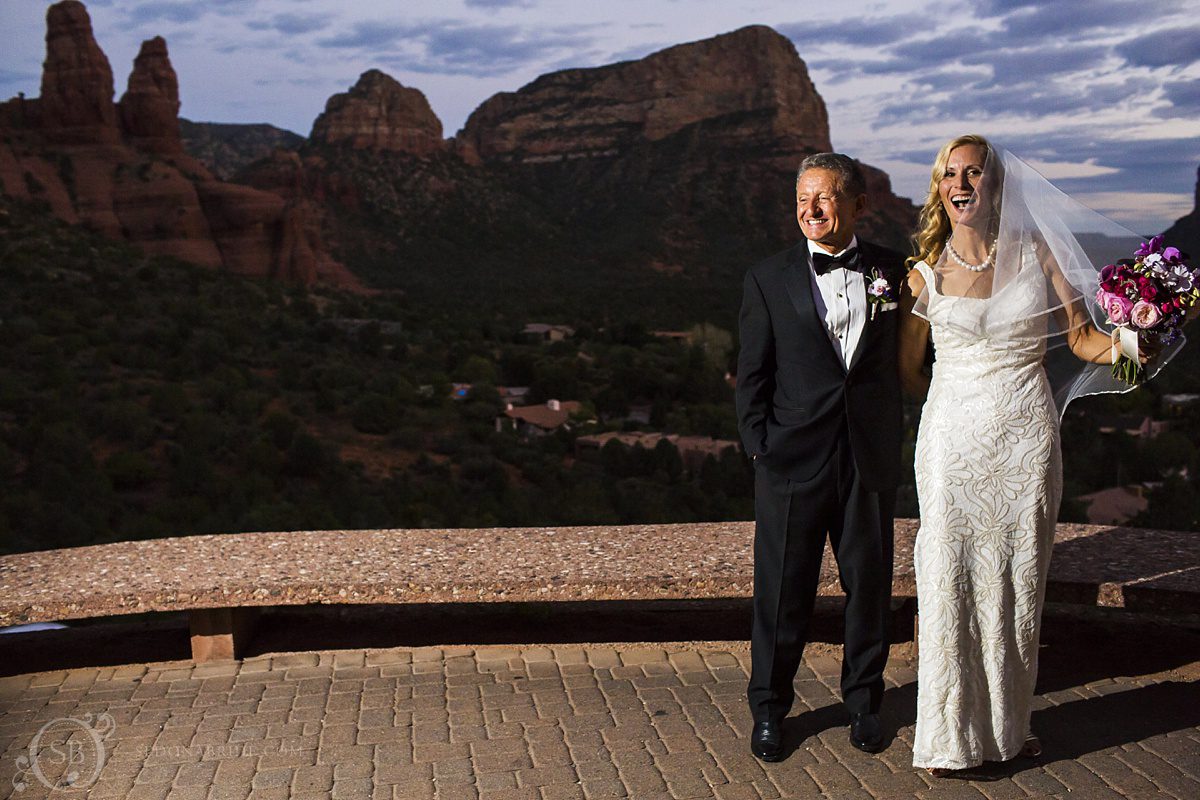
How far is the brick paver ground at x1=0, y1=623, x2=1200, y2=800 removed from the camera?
11.9 feet

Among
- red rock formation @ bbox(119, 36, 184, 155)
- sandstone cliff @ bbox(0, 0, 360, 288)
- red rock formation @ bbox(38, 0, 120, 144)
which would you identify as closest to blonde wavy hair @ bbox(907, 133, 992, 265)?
sandstone cliff @ bbox(0, 0, 360, 288)

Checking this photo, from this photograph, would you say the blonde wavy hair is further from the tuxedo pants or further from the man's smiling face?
the tuxedo pants

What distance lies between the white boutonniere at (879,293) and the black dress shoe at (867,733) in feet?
4.69

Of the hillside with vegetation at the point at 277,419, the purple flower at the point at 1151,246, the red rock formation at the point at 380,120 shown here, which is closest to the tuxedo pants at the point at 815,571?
the purple flower at the point at 1151,246

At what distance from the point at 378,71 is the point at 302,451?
256 ft

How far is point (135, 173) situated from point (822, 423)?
52.1 meters

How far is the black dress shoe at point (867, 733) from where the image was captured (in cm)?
382

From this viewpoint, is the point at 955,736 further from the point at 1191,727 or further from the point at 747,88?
the point at 747,88

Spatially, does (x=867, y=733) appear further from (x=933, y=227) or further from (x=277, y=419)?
(x=277, y=419)

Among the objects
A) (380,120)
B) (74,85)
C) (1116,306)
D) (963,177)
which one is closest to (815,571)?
(1116,306)

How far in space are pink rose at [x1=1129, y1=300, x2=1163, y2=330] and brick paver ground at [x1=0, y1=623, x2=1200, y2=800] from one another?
1514mm

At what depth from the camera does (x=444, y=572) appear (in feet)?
15.4

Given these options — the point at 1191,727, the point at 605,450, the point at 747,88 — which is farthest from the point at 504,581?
the point at 747,88

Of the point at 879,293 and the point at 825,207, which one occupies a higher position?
the point at 825,207
